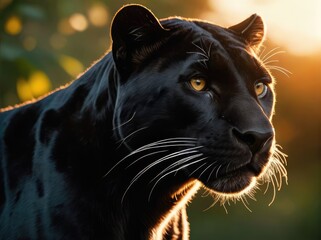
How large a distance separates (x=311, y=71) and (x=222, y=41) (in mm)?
12981

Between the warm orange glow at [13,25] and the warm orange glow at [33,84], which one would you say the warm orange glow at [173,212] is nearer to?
the warm orange glow at [33,84]

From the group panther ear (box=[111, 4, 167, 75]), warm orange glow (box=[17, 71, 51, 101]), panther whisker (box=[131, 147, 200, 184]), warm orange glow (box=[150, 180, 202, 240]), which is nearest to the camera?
panther whisker (box=[131, 147, 200, 184])

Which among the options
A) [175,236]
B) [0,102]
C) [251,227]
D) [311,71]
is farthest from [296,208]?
[175,236]

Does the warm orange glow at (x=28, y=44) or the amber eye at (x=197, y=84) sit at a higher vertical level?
the warm orange glow at (x=28, y=44)

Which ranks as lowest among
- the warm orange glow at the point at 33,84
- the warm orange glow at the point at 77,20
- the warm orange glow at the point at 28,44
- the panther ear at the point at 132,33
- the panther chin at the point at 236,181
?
the panther chin at the point at 236,181

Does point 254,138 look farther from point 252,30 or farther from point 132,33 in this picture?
point 252,30

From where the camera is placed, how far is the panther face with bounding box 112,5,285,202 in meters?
3.80

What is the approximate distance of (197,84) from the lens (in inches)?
153

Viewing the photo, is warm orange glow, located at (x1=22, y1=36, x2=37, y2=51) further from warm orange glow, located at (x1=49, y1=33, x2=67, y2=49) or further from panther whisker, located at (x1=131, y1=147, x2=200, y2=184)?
panther whisker, located at (x1=131, y1=147, x2=200, y2=184)

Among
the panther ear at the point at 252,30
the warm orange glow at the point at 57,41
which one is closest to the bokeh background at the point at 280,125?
the warm orange glow at the point at 57,41

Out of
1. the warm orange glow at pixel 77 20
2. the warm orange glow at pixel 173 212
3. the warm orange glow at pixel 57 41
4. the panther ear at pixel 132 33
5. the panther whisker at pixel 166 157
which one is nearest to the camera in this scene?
the panther whisker at pixel 166 157

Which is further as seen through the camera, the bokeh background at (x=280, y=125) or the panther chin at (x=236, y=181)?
the bokeh background at (x=280, y=125)

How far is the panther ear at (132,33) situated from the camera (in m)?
3.96

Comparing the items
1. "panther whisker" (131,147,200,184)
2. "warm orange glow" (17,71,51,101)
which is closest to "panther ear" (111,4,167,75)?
"panther whisker" (131,147,200,184)
